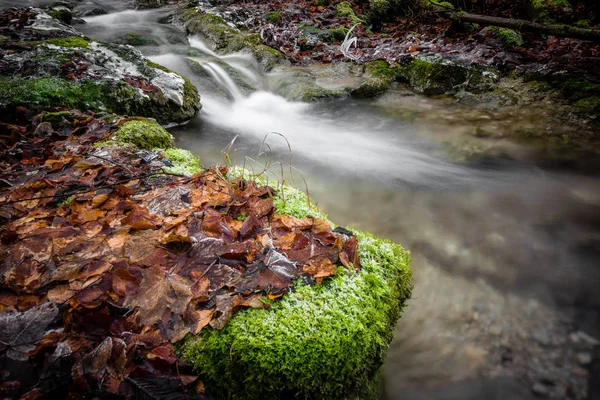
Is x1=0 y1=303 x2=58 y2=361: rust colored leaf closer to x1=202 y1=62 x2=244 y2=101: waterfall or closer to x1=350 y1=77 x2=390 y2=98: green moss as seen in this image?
x1=202 y1=62 x2=244 y2=101: waterfall

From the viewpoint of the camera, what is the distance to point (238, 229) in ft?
6.47

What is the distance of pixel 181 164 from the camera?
2959mm

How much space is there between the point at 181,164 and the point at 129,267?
1.55m

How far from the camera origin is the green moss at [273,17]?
417 inches

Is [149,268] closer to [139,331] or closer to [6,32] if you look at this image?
[139,331]

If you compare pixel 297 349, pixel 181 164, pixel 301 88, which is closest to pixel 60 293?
pixel 297 349

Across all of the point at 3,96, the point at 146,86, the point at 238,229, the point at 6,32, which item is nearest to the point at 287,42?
the point at 146,86

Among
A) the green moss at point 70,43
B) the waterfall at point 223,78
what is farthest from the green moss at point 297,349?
the waterfall at point 223,78

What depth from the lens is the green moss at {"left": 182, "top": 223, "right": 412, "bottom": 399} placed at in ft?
4.45

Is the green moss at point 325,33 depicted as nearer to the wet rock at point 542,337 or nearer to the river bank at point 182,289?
the river bank at point 182,289

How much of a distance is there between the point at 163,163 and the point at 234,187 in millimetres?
940

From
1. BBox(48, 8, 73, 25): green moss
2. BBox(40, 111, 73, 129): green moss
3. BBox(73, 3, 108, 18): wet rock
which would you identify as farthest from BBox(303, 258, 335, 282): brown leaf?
BBox(73, 3, 108, 18): wet rock

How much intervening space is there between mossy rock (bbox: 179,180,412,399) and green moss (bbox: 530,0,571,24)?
9347 mm

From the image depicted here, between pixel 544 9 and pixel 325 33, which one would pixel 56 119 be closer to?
pixel 325 33
